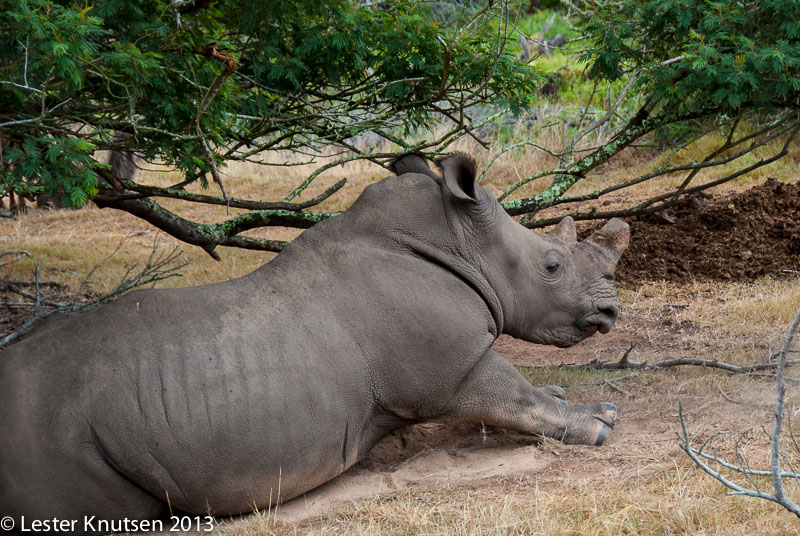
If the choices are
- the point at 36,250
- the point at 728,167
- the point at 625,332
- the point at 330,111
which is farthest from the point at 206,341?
the point at 728,167

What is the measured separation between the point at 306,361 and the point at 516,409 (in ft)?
4.27

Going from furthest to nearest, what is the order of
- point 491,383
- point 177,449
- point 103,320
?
1. point 491,383
2. point 103,320
3. point 177,449

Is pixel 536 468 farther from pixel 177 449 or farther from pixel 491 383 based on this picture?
pixel 177 449

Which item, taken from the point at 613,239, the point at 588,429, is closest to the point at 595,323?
the point at 613,239

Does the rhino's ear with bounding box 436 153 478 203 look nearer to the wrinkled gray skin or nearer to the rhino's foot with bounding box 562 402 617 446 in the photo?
the wrinkled gray skin

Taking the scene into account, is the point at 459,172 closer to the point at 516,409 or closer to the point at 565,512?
the point at 516,409

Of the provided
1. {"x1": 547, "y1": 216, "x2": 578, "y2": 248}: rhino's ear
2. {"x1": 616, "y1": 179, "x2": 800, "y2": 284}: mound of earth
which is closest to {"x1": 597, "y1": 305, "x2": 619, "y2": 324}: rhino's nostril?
{"x1": 547, "y1": 216, "x2": 578, "y2": 248}: rhino's ear

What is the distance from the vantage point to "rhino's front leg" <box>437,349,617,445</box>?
486 cm

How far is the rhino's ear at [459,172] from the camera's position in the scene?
4.98 m

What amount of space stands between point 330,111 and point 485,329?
10.2 ft

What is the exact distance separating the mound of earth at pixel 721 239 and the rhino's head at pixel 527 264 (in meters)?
3.50

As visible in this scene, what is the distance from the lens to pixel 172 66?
204 inches

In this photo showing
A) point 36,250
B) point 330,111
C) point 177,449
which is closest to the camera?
point 177,449

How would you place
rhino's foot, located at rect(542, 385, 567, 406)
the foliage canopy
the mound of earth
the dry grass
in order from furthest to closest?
the mound of earth < rhino's foot, located at rect(542, 385, 567, 406) < the foliage canopy < the dry grass
